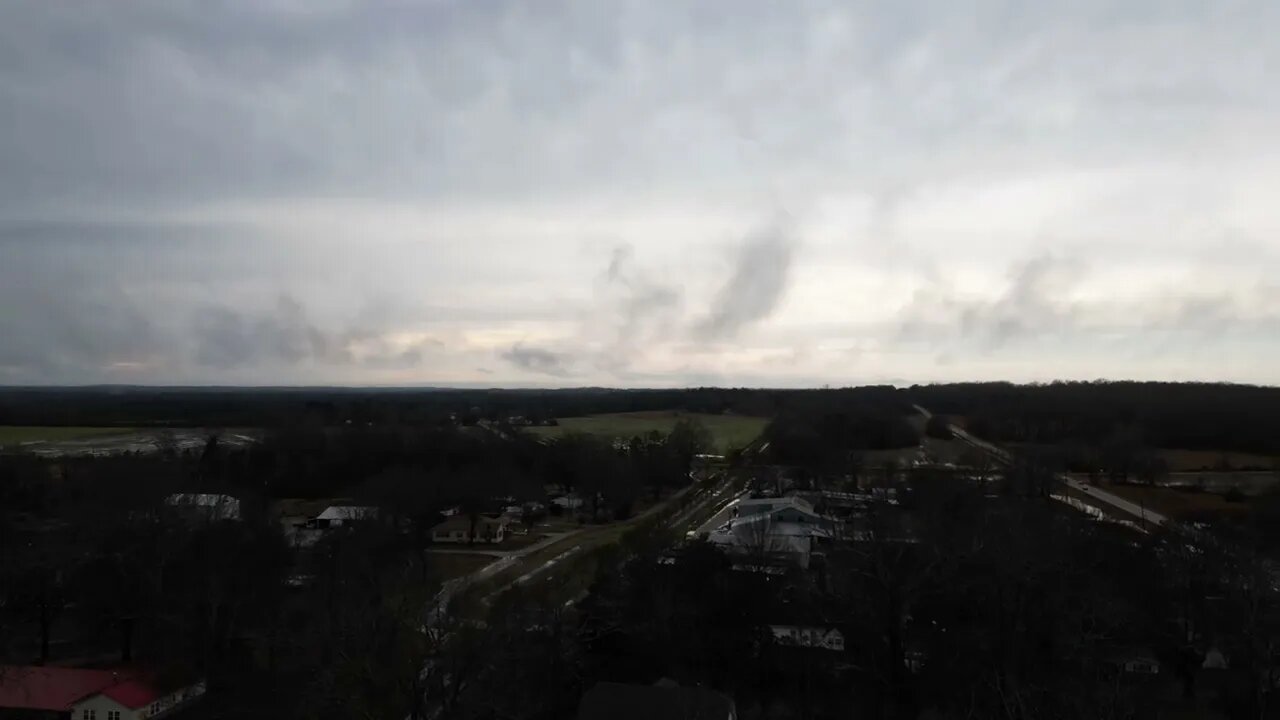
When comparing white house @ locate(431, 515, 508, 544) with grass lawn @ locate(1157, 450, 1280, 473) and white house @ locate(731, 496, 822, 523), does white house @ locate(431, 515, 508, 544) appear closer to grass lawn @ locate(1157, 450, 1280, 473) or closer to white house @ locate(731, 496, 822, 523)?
white house @ locate(731, 496, 822, 523)

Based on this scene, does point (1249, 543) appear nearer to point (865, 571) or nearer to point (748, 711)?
point (865, 571)

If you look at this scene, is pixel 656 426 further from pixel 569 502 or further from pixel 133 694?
pixel 133 694

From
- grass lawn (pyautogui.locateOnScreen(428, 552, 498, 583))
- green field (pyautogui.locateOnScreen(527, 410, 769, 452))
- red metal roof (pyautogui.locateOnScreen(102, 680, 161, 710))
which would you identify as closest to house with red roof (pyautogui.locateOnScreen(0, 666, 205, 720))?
red metal roof (pyautogui.locateOnScreen(102, 680, 161, 710))

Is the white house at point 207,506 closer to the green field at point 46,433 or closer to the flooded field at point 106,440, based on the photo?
the flooded field at point 106,440

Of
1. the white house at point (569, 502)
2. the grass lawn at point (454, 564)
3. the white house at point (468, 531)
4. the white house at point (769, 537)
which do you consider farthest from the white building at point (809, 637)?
the white house at point (569, 502)

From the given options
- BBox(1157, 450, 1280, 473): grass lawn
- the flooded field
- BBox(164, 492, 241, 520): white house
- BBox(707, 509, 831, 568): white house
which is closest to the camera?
BBox(707, 509, 831, 568): white house
